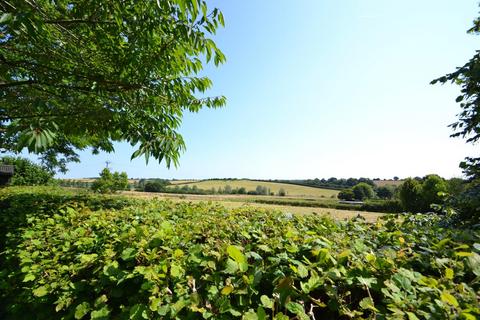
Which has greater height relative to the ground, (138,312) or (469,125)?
(469,125)

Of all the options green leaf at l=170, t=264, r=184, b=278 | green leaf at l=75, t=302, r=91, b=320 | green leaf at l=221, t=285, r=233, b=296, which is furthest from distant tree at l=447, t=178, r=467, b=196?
green leaf at l=75, t=302, r=91, b=320

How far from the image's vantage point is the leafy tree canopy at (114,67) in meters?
3.28

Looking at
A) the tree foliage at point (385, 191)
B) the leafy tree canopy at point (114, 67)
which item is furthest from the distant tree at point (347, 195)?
the leafy tree canopy at point (114, 67)

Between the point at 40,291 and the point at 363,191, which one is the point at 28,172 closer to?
the point at 40,291

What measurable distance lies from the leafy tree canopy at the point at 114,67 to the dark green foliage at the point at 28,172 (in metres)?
29.8

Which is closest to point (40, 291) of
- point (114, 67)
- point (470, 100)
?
point (114, 67)

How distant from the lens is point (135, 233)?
6.33 ft

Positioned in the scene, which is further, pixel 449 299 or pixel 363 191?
pixel 363 191

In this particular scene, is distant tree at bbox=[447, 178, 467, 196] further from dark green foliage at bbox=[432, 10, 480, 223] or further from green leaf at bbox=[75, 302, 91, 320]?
green leaf at bbox=[75, 302, 91, 320]

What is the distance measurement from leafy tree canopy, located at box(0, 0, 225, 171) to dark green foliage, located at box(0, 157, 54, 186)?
29.8m

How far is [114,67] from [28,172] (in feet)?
108

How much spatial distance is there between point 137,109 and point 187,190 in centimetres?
6523

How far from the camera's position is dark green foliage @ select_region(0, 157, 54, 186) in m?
27.0

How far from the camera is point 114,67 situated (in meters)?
4.22
